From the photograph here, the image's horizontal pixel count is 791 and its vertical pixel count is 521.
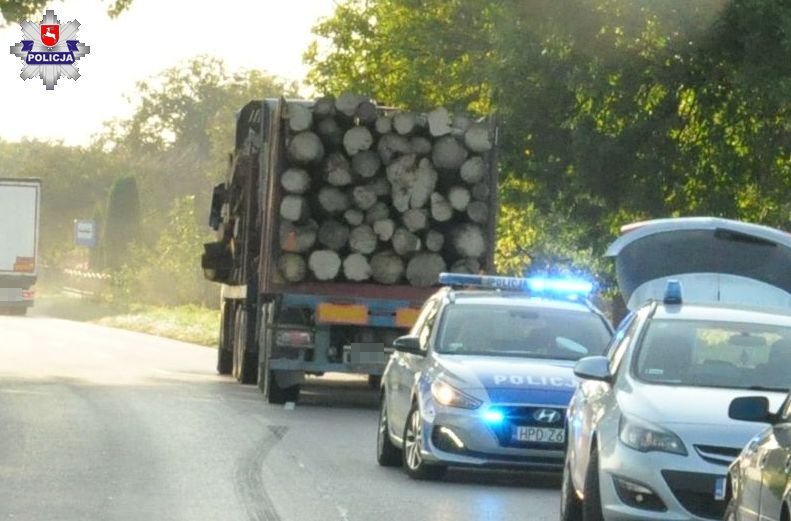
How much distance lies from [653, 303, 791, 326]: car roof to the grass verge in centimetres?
3650

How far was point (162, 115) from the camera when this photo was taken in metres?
152

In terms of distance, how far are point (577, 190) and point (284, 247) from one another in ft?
32.1

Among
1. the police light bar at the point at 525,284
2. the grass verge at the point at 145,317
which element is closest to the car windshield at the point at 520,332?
the police light bar at the point at 525,284

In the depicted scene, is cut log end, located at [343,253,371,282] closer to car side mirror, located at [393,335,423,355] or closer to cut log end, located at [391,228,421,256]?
cut log end, located at [391,228,421,256]

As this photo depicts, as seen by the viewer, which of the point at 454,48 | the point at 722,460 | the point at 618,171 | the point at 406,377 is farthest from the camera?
the point at 454,48

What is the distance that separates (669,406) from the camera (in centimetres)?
1193

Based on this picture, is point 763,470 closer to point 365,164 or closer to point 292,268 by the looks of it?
point 292,268

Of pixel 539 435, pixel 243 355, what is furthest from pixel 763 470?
pixel 243 355

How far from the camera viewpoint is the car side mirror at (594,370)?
12570 mm

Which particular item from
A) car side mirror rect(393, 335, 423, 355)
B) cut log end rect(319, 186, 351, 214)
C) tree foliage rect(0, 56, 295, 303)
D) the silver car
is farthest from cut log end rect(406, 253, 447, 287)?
tree foliage rect(0, 56, 295, 303)

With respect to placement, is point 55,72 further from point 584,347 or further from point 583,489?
point 583,489

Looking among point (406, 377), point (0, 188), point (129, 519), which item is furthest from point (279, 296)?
point (0, 188)

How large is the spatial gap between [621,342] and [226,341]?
19700mm

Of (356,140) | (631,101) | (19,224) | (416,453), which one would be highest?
(631,101)
